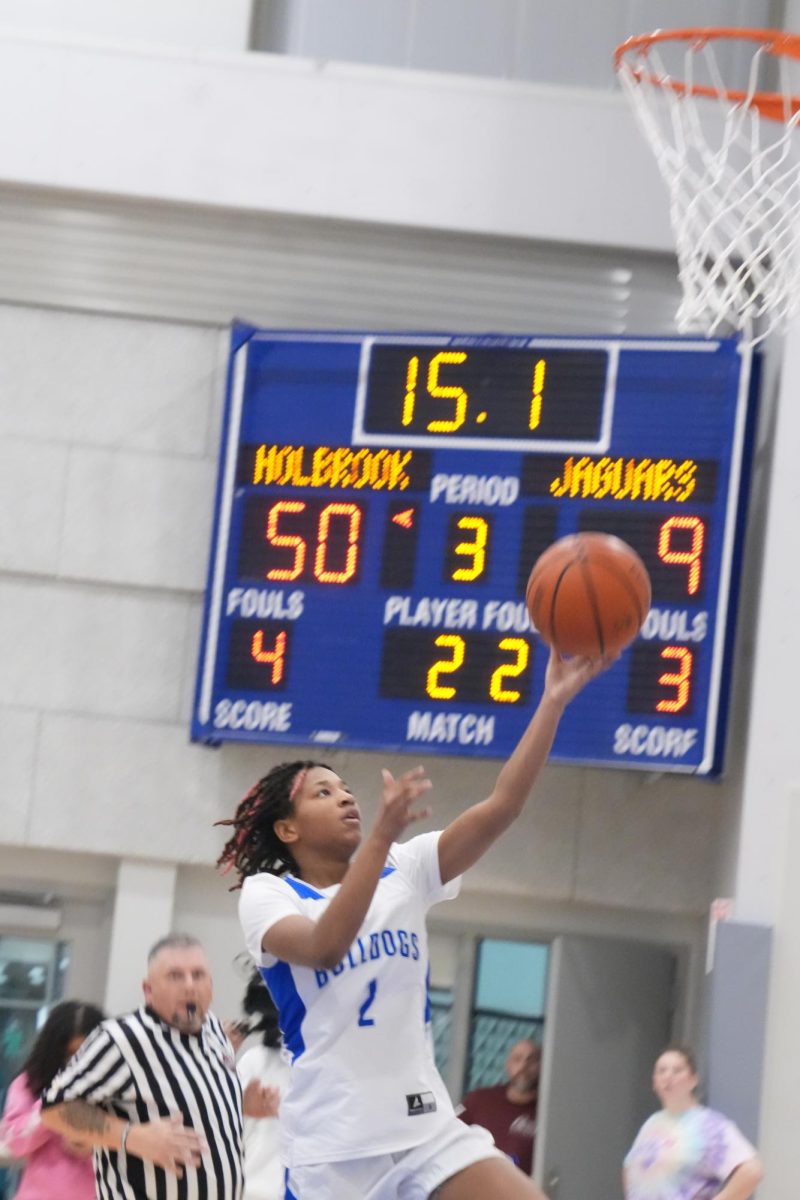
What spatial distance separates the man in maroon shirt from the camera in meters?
7.43

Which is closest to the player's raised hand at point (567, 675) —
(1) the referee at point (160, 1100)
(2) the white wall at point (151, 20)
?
(1) the referee at point (160, 1100)

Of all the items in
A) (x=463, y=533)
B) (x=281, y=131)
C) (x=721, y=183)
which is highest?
(x=281, y=131)

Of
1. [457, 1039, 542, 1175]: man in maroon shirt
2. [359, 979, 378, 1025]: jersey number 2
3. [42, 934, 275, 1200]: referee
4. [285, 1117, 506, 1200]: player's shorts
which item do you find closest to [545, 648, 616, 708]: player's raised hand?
[359, 979, 378, 1025]: jersey number 2

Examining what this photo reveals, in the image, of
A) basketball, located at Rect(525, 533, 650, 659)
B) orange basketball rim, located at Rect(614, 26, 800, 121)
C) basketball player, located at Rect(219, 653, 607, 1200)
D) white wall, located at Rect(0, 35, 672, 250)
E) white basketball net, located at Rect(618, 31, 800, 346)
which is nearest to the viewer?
basketball player, located at Rect(219, 653, 607, 1200)

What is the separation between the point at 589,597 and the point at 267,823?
0.80 meters

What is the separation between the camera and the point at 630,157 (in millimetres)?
8312

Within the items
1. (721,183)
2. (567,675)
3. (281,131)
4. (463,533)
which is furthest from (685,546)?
(567,675)

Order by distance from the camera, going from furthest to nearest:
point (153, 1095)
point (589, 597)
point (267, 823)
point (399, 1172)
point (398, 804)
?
point (153, 1095) < point (267, 823) < point (589, 597) < point (399, 1172) < point (398, 804)

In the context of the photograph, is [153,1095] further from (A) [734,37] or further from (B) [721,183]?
(B) [721,183]

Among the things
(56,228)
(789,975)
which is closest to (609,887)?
(789,975)

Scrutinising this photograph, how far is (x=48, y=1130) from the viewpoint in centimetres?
526

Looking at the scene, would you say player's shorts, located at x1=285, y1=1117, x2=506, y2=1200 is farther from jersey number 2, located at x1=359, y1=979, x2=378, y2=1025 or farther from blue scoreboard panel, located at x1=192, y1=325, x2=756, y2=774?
blue scoreboard panel, located at x1=192, y1=325, x2=756, y2=774

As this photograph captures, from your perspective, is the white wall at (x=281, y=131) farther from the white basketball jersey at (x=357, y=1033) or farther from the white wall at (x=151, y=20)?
the white basketball jersey at (x=357, y=1033)

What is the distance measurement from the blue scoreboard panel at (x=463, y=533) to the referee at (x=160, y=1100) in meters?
2.93
